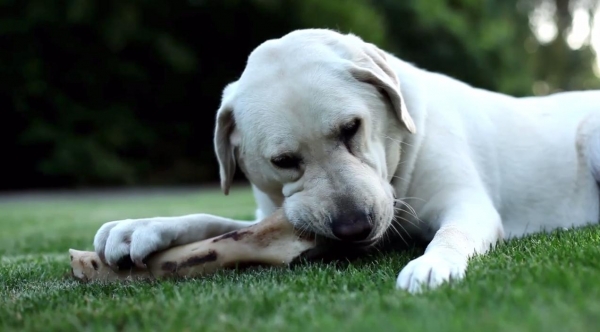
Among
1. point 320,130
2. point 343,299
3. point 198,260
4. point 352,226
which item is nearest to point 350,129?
point 320,130

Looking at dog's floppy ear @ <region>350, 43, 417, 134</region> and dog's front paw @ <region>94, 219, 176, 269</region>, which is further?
dog's floppy ear @ <region>350, 43, 417, 134</region>

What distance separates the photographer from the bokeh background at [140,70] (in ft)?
57.4

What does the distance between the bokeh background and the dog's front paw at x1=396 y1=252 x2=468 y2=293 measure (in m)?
15.8

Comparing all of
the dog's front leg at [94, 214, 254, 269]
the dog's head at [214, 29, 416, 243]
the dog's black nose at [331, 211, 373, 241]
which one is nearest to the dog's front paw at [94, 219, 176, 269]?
the dog's front leg at [94, 214, 254, 269]

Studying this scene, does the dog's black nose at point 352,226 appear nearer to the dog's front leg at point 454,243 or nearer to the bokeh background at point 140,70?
the dog's front leg at point 454,243

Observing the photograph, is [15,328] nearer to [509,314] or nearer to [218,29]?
[509,314]

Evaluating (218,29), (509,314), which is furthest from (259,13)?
(509,314)

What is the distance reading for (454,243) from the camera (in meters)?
2.68

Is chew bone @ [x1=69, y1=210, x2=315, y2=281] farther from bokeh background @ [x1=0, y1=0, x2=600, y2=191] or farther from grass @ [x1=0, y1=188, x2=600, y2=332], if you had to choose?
bokeh background @ [x1=0, y1=0, x2=600, y2=191]

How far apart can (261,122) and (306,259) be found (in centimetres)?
65

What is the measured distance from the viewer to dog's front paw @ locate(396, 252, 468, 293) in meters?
2.17

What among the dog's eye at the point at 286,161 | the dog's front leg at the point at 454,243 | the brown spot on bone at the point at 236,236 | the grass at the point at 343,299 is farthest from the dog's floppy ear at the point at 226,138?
the dog's front leg at the point at 454,243

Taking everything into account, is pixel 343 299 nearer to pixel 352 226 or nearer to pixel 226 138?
pixel 352 226

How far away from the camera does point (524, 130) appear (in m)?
4.04
